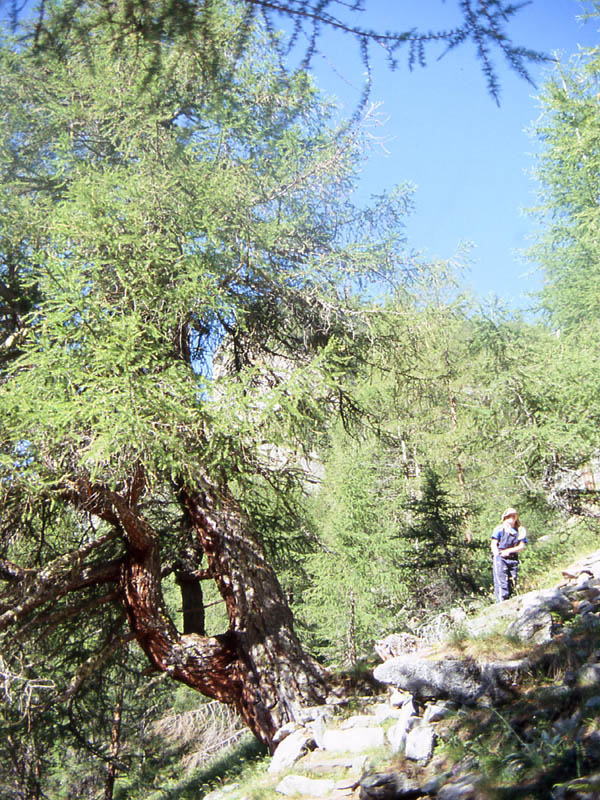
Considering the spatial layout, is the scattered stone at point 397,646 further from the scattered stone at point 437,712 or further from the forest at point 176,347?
the scattered stone at point 437,712

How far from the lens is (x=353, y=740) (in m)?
5.83

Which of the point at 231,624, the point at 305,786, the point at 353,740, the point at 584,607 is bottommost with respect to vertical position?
the point at 305,786

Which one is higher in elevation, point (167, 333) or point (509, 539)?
point (167, 333)

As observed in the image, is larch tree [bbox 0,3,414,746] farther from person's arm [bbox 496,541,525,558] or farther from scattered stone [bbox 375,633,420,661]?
person's arm [bbox 496,541,525,558]

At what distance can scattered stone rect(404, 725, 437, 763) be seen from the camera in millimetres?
4965

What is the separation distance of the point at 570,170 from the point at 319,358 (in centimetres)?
1045

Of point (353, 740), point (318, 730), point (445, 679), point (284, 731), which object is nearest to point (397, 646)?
point (284, 731)

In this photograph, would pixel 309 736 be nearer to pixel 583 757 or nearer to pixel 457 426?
pixel 583 757

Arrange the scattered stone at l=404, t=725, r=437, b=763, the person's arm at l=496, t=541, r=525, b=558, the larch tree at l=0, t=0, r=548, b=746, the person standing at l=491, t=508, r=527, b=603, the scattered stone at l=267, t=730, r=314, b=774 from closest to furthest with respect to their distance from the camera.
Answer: the scattered stone at l=404, t=725, r=437, b=763
the scattered stone at l=267, t=730, r=314, b=774
the larch tree at l=0, t=0, r=548, b=746
the person's arm at l=496, t=541, r=525, b=558
the person standing at l=491, t=508, r=527, b=603

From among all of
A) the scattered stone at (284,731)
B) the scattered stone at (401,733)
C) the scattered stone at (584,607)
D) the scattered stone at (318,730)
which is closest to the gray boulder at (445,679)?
the scattered stone at (401,733)

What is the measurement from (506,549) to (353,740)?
13.4ft

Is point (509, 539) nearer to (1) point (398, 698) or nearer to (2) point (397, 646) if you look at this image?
(2) point (397, 646)

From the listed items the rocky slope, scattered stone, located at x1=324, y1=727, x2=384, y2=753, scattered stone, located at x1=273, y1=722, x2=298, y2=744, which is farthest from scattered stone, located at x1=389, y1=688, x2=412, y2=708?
scattered stone, located at x1=273, y1=722, x2=298, y2=744

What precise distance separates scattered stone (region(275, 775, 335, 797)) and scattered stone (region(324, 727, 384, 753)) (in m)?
0.42
